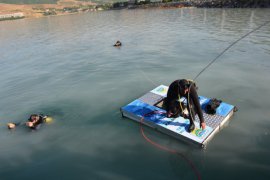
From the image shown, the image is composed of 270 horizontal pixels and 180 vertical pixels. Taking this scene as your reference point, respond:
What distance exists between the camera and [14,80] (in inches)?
780

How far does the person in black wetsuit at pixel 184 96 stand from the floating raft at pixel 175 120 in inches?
12.6

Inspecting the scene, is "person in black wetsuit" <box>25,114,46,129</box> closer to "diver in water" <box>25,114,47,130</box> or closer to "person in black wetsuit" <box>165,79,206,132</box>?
"diver in water" <box>25,114,47,130</box>

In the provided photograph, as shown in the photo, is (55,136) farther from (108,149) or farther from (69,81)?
(69,81)

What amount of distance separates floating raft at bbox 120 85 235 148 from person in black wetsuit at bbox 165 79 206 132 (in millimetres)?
320

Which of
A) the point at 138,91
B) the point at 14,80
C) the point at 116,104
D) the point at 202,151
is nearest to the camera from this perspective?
the point at 202,151

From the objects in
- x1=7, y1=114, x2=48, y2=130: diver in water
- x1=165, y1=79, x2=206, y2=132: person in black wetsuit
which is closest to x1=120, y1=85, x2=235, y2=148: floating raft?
x1=165, y1=79, x2=206, y2=132: person in black wetsuit

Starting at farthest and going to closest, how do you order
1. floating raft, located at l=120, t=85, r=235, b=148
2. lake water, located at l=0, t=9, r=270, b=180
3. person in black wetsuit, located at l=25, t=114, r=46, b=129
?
person in black wetsuit, located at l=25, t=114, r=46, b=129 → floating raft, located at l=120, t=85, r=235, b=148 → lake water, located at l=0, t=9, r=270, b=180

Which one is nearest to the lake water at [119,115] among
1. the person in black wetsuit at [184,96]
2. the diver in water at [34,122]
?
the diver in water at [34,122]

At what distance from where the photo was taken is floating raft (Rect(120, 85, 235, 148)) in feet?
29.1

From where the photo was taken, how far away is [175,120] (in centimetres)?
984

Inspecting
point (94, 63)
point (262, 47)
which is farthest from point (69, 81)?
point (262, 47)

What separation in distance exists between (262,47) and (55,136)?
2091cm

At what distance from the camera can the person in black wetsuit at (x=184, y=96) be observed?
8.19 meters

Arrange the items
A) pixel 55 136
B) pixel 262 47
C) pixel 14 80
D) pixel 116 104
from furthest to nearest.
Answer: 1. pixel 262 47
2. pixel 14 80
3. pixel 116 104
4. pixel 55 136
